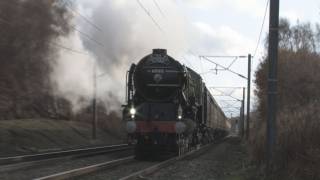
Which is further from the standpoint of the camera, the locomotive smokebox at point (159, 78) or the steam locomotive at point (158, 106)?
the locomotive smokebox at point (159, 78)

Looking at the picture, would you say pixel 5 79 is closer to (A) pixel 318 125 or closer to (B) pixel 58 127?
(B) pixel 58 127

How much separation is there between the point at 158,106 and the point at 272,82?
9689 mm

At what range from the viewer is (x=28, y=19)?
151 ft

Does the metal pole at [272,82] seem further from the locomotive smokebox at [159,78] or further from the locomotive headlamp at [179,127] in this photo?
the locomotive smokebox at [159,78]

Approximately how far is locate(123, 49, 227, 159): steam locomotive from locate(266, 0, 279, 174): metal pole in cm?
897

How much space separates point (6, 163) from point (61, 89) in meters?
31.1

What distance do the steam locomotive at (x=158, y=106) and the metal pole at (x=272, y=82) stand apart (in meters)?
8.97

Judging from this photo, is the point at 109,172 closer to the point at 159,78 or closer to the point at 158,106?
the point at 158,106

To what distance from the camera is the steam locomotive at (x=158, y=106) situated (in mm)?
23531

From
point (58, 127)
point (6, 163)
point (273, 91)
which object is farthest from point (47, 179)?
point (58, 127)

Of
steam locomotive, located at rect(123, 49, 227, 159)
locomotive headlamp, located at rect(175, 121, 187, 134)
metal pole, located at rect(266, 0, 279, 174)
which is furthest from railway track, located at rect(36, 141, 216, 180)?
metal pole, located at rect(266, 0, 279, 174)

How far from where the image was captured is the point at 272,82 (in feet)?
48.0

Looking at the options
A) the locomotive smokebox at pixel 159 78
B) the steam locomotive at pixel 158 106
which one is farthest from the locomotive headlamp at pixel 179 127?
the locomotive smokebox at pixel 159 78

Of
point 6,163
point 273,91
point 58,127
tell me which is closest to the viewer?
point 273,91
